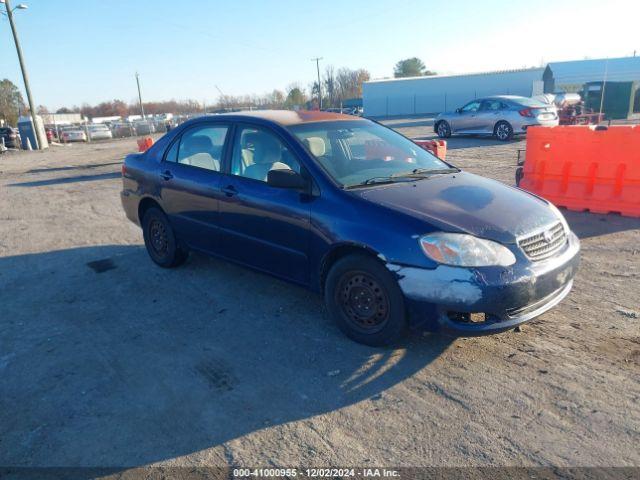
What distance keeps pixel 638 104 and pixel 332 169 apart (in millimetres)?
33867

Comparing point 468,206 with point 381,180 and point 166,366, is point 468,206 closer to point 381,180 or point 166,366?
point 381,180

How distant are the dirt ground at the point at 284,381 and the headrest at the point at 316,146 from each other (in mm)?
1390

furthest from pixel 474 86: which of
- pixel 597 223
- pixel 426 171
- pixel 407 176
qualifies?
pixel 407 176

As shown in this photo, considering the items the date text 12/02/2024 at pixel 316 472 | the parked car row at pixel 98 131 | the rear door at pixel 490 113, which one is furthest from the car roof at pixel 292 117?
the parked car row at pixel 98 131

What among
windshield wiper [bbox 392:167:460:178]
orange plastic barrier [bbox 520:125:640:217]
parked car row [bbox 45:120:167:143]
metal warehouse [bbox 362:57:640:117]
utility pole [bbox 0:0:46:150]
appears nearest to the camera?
windshield wiper [bbox 392:167:460:178]

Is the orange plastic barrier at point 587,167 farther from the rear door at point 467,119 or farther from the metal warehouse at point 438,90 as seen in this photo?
the metal warehouse at point 438,90

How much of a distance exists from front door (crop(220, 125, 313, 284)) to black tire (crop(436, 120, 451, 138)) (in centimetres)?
1564

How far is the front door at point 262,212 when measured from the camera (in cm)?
404

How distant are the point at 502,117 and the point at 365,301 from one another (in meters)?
15.1

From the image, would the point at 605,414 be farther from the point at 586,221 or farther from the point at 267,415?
the point at 586,221

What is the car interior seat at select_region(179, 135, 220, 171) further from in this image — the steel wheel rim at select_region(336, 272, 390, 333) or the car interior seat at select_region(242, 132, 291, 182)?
the steel wheel rim at select_region(336, 272, 390, 333)

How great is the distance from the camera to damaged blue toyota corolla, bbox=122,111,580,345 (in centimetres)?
329

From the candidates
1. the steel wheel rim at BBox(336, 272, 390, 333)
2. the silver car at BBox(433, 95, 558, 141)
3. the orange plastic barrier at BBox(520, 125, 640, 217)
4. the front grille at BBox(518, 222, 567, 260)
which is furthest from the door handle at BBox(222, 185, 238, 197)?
the silver car at BBox(433, 95, 558, 141)

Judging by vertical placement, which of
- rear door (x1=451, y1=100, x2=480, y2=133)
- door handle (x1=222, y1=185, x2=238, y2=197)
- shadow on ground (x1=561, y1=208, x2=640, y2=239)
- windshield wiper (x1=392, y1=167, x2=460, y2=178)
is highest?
windshield wiper (x1=392, y1=167, x2=460, y2=178)
